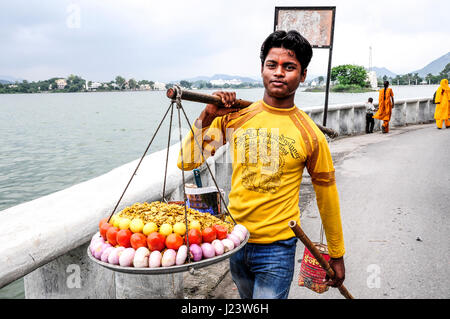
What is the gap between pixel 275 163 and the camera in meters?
2.26

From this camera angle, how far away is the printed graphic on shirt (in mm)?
2246

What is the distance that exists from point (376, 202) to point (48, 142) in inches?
1692

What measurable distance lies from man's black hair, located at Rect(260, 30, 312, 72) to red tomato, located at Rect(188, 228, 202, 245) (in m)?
1.11

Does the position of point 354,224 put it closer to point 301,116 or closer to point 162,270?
point 301,116

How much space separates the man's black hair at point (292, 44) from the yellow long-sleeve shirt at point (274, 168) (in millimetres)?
294

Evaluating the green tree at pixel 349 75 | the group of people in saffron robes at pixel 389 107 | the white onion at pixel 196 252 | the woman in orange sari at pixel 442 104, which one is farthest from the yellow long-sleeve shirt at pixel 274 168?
the green tree at pixel 349 75

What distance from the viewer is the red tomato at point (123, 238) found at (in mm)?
1865

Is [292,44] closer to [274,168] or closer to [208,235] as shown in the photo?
[274,168]

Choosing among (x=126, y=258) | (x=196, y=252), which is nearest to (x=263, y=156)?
(x=196, y=252)

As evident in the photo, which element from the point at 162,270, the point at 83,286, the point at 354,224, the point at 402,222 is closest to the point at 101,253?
the point at 162,270

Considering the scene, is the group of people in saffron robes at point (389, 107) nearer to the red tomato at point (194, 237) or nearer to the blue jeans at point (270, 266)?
the blue jeans at point (270, 266)

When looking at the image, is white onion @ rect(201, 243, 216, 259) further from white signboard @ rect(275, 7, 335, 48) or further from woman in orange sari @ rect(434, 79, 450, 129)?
woman in orange sari @ rect(434, 79, 450, 129)

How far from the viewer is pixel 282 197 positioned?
2275mm

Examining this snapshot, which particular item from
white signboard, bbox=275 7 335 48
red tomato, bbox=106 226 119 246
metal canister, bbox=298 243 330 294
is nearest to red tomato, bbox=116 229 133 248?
red tomato, bbox=106 226 119 246
